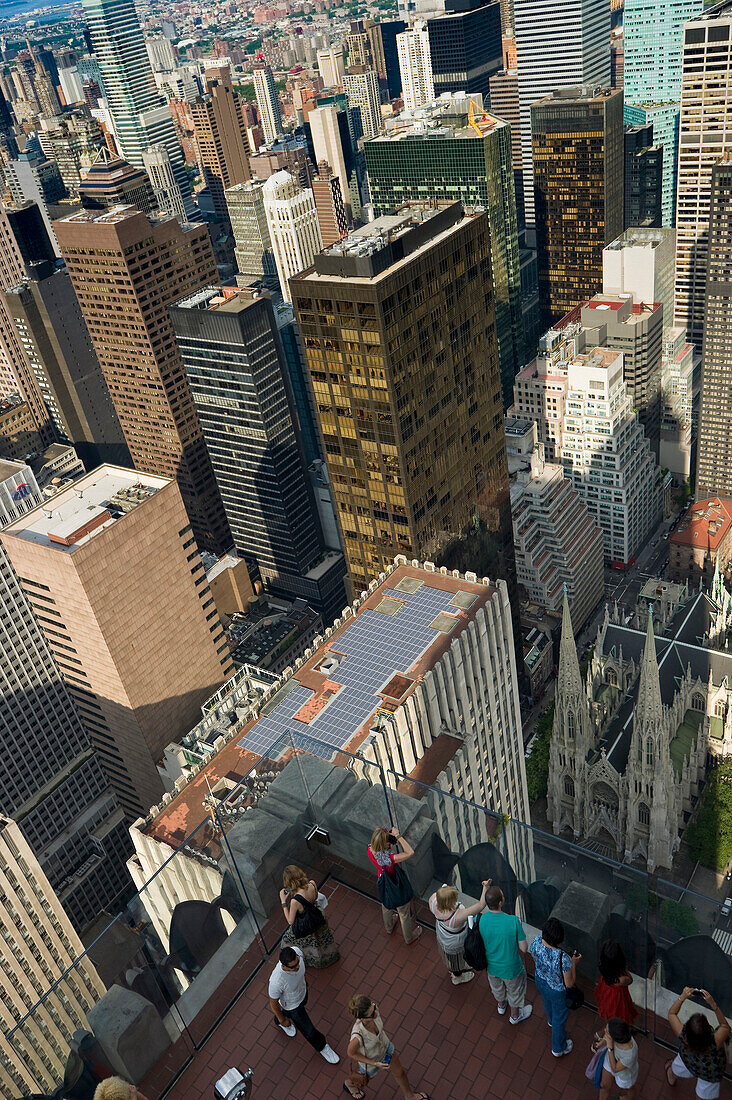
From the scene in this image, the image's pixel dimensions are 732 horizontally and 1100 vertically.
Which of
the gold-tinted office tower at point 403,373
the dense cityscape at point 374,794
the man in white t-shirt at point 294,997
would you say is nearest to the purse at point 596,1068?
the dense cityscape at point 374,794

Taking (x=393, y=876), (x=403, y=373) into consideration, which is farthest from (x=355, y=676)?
(x=393, y=876)

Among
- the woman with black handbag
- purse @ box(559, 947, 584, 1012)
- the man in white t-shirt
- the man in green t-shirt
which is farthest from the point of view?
the woman with black handbag

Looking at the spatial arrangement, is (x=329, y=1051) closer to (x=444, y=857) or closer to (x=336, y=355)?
(x=444, y=857)

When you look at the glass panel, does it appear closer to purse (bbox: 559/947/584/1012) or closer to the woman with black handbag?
purse (bbox: 559/947/584/1012)

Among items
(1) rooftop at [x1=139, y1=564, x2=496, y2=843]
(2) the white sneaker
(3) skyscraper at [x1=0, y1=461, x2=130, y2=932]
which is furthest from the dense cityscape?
(3) skyscraper at [x1=0, y1=461, x2=130, y2=932]

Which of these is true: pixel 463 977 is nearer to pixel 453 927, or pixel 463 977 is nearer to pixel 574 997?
pixel 453 927

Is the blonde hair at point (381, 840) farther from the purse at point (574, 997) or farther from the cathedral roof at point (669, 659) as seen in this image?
the cathedral roof at point (669, 659)
